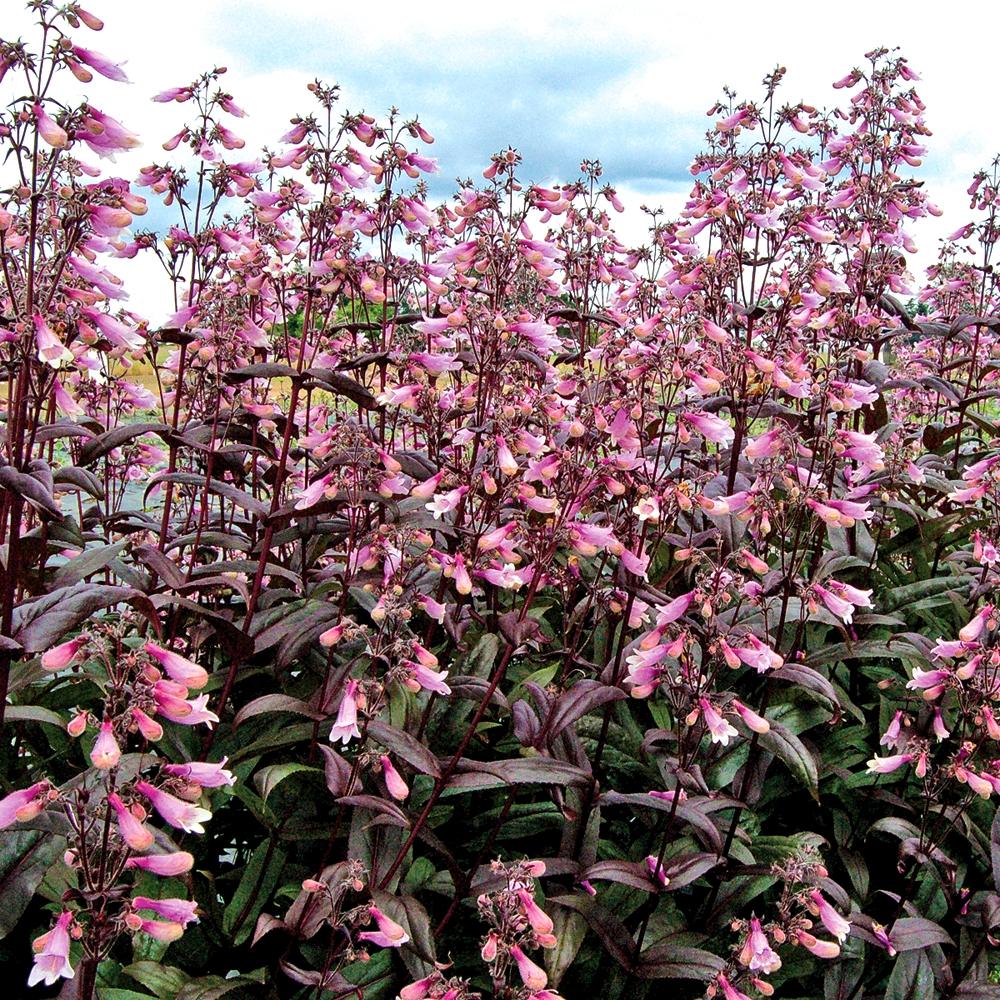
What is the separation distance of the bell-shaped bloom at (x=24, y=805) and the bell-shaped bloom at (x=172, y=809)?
21 cm

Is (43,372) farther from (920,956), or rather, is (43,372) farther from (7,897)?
(920,956)

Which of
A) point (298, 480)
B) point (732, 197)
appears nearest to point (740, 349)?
Result: point (732, 197)

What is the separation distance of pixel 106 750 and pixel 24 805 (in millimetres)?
261

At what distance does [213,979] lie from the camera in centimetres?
306

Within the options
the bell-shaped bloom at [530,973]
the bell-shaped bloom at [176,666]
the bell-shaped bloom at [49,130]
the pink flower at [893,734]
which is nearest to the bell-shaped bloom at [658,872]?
the bell-shaped bloom at [530,973]

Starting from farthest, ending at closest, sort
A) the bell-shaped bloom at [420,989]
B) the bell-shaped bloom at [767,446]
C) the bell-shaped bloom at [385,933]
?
1. the bell-shaped bloom at [767,446]
2. the bell-shaped bloom at [385,933]
3. the bell-shaped bloom at [420,989]

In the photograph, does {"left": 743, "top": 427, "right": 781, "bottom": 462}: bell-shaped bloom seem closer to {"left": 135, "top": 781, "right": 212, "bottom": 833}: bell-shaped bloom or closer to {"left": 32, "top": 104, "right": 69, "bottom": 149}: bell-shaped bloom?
{"left": 135, "top": 781, "right": 212, "bottom": 833}: bell-shaped bloom

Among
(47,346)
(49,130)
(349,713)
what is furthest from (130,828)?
(49,130)

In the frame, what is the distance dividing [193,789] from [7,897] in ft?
2.59

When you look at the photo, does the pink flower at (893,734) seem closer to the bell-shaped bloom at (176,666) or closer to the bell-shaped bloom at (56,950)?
the bell-shaped bloom at (176,666)

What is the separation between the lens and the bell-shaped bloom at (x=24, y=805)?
220 cm

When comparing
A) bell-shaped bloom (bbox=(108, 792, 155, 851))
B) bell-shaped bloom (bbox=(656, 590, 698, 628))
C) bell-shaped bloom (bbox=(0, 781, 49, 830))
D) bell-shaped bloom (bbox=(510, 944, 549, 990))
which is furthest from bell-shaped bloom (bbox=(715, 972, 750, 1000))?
bell-shaped bloom (bbox=(0, 781, 49, 830))

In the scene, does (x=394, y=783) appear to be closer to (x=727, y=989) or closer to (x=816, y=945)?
(x=727, y=989)

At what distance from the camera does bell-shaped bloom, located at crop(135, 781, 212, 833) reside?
2.31 meters
